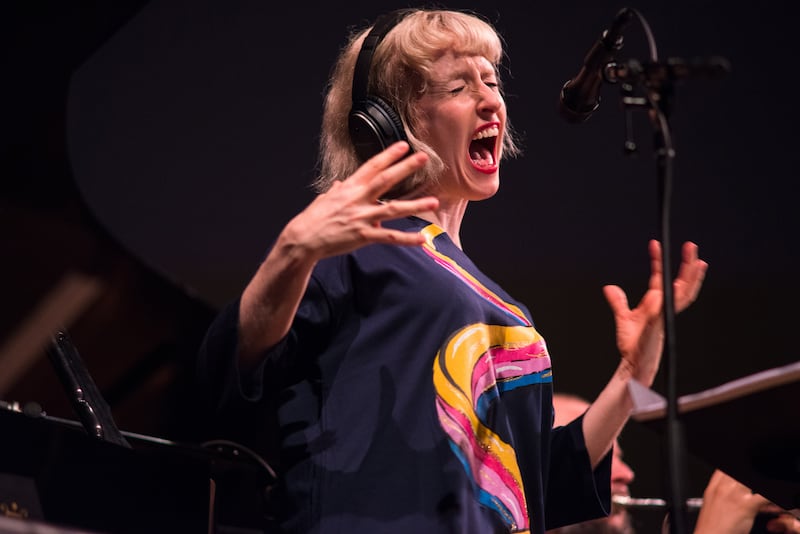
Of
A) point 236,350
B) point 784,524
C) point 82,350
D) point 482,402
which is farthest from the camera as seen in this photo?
point 82,350

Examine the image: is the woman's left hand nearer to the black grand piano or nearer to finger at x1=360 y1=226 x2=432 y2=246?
finger at x1=360 y1=226 x2=432 y2=246

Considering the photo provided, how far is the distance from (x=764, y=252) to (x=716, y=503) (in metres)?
1.95

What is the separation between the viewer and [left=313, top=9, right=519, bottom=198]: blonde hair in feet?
5.69

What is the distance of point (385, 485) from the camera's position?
135 cm

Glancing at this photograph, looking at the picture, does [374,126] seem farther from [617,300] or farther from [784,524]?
[784,524]

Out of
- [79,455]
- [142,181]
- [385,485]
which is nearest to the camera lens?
[385,485]

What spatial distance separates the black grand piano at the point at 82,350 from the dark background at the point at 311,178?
15 mm

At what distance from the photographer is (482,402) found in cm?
147

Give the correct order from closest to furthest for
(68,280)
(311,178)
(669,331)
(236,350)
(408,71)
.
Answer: (669,331)
(236,350)
(408,71)
(311,178)
(68,280)

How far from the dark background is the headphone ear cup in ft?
6.50

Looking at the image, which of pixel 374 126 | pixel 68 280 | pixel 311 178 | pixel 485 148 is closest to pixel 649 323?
pixel 485 148

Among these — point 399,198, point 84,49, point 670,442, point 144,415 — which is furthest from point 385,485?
point 144,415

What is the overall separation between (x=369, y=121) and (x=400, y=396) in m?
0.51

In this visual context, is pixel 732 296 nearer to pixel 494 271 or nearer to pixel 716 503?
pixel 494 271
